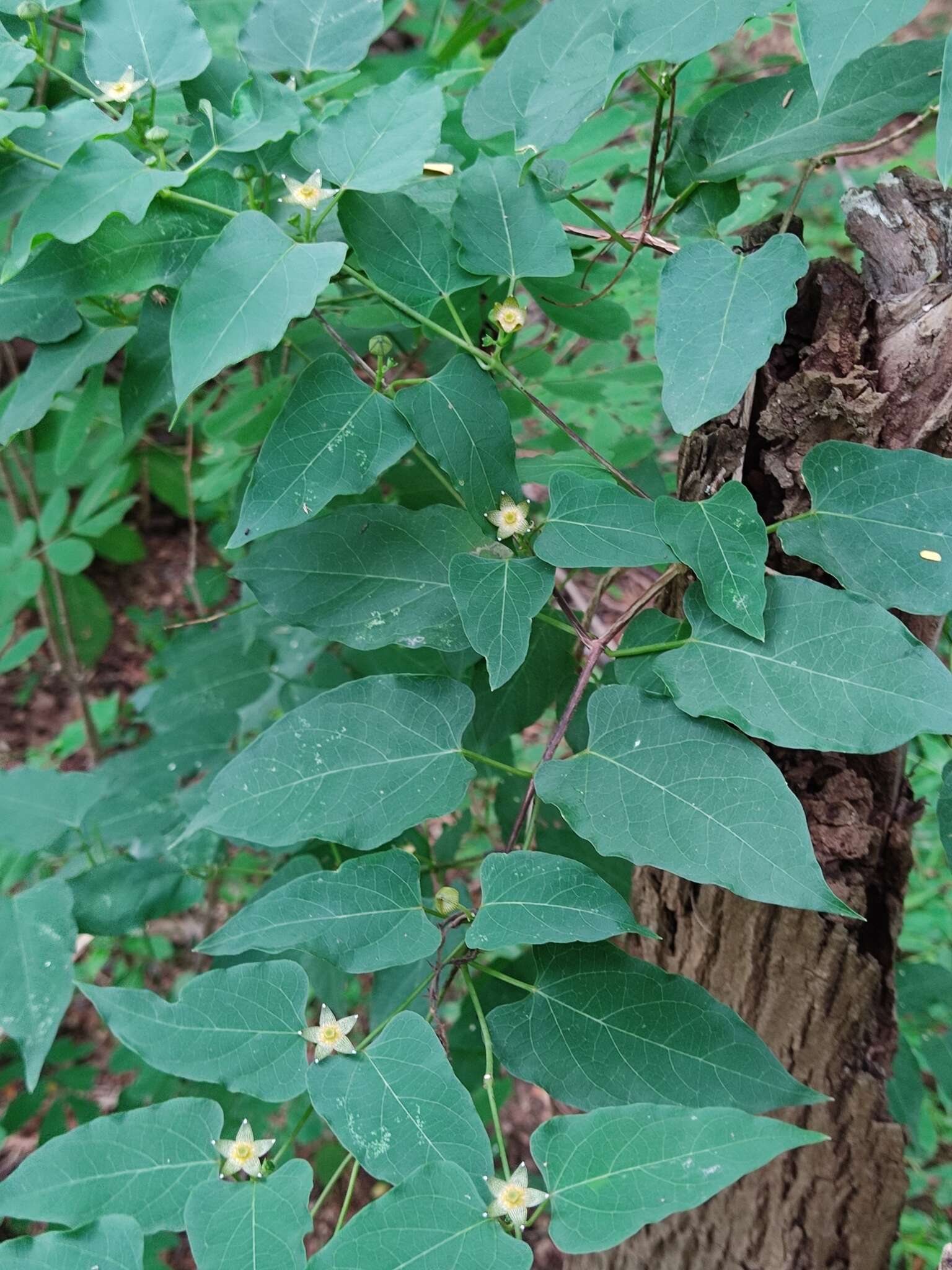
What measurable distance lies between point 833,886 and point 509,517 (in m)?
0.48

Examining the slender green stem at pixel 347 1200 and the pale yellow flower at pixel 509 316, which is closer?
the slender green stem at pixel 347 1200

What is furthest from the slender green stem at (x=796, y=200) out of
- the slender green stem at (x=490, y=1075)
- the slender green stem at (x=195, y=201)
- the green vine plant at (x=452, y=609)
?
the slender green stem at (x=490, y=1075)

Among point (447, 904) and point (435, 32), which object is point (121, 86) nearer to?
point (447, 904)

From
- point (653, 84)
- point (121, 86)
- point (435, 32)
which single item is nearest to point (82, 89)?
point (121, 86)

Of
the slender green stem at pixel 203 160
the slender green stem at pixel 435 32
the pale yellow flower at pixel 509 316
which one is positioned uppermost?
the slender green stem at pixel 435 32

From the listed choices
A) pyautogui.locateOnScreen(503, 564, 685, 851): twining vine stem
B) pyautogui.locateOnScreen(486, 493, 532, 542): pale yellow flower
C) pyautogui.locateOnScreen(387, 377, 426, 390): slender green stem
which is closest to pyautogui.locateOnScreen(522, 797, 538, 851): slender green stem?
pyautogui.locateOnScreen(503, 564, 685, 851): twining vine stem

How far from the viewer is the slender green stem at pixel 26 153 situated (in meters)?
0.74

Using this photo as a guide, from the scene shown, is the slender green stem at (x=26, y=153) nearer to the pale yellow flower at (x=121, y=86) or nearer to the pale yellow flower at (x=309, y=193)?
the pale yellow flower at (x=121, y=86)

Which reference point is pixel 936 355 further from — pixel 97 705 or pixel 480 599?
pixel 97 705

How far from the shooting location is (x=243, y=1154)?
2.19 feet

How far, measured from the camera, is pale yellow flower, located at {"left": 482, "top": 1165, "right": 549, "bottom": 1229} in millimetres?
586

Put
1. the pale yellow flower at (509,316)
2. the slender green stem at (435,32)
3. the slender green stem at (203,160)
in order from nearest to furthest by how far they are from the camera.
→ the slender green stem at (203,160) < the pale yellow flower at (509,316) < the slender green stem at (435,32)

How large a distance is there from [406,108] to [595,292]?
0.57 metres

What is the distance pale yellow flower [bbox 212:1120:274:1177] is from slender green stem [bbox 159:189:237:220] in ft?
2.32
